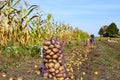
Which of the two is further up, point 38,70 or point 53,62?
point 53,62

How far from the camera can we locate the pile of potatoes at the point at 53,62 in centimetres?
789

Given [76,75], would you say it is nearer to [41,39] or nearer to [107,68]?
[107,68]

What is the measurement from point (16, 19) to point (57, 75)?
643 cm

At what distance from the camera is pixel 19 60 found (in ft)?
37.4

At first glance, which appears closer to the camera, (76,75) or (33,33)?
(76,75)

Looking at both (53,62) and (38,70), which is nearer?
(53,62)

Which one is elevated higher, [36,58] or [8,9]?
[8,9]

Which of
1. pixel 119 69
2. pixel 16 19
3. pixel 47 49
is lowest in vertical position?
pixel 119 69

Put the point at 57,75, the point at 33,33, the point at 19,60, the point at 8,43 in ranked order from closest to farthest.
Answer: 1. the point at 57,75
2. the point at 19,60
3. the point at 8,43
4. the point at 33,33

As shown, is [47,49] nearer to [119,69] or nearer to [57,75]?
[57,75]

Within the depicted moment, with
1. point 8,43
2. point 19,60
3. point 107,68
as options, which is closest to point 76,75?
point 107,68

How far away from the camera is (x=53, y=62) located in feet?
26.0

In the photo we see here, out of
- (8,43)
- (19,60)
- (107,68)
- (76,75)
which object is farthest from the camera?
(8,43)

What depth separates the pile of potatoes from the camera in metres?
7.89
